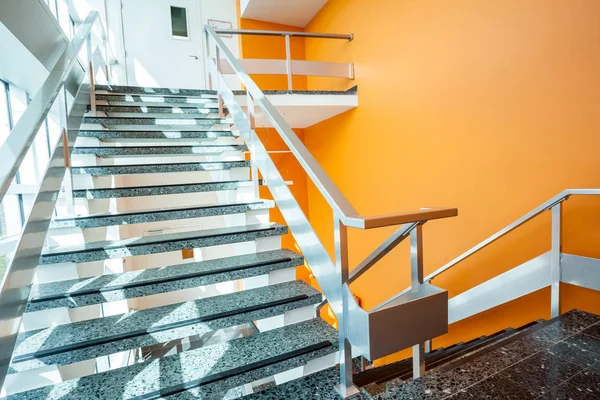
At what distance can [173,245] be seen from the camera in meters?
1.92

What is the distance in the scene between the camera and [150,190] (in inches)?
88.4

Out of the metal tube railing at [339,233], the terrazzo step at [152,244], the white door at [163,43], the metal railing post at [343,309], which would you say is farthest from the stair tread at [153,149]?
the white door at [163,43]

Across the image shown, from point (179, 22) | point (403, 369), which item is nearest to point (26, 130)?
point (403, 369)

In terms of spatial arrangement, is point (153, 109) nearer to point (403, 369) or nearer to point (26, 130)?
point (26, 130)

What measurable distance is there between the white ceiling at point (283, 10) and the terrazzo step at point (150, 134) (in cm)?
294

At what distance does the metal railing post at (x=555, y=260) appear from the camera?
1886mm

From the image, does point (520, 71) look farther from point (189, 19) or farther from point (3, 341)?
point (189, 19)

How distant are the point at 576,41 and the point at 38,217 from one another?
3.07 meters

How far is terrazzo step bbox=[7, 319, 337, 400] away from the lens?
1.22 meters

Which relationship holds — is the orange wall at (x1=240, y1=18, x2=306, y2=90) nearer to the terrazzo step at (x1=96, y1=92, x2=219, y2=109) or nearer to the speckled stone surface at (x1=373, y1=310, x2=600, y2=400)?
the terrazzo step at (x1=96, y1=92, x2=219, y2=109)

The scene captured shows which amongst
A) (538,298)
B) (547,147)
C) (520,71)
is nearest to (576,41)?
(520,71)

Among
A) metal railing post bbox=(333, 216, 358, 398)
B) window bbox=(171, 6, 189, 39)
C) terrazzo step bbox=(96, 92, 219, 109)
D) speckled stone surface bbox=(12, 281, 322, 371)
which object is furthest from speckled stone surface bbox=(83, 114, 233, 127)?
window bbox=(171, 6, 189, 39)

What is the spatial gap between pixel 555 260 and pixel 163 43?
5.93 meters

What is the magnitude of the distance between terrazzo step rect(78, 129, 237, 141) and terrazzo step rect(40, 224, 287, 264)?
108 centimetres
